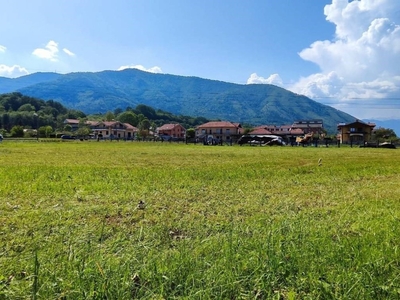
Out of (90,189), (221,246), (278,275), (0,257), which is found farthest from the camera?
(90,189)

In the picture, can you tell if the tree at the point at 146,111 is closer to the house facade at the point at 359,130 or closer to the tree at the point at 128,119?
the tree at the point at 128,119

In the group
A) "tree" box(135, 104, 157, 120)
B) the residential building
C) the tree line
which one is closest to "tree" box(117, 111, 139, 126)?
the tree line

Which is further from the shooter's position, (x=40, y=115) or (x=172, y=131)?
(x=40, y=115)

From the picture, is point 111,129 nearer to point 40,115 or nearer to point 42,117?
point 42,117

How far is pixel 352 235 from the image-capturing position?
10.8 ft

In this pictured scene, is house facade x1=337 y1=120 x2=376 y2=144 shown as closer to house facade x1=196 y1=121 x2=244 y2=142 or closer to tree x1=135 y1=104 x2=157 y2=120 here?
house facade x1=196 y1=121 x2=244 y2=142

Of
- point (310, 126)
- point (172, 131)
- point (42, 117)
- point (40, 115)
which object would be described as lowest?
point (172, 131)

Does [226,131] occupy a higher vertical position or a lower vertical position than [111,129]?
lower

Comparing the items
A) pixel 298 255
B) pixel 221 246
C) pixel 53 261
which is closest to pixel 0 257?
pixel 53 261

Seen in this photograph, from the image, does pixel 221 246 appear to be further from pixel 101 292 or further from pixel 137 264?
pixel 101 292

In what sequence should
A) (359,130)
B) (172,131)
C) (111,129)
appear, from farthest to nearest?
1. (172,131)
2. (111,129)
3. (359,130)

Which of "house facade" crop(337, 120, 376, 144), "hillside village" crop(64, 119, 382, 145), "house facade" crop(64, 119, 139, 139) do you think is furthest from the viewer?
"house facade" crop(64, 119, 139, 139)

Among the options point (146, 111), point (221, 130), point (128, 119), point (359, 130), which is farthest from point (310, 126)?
point (146, 111)

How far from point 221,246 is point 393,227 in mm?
2175
